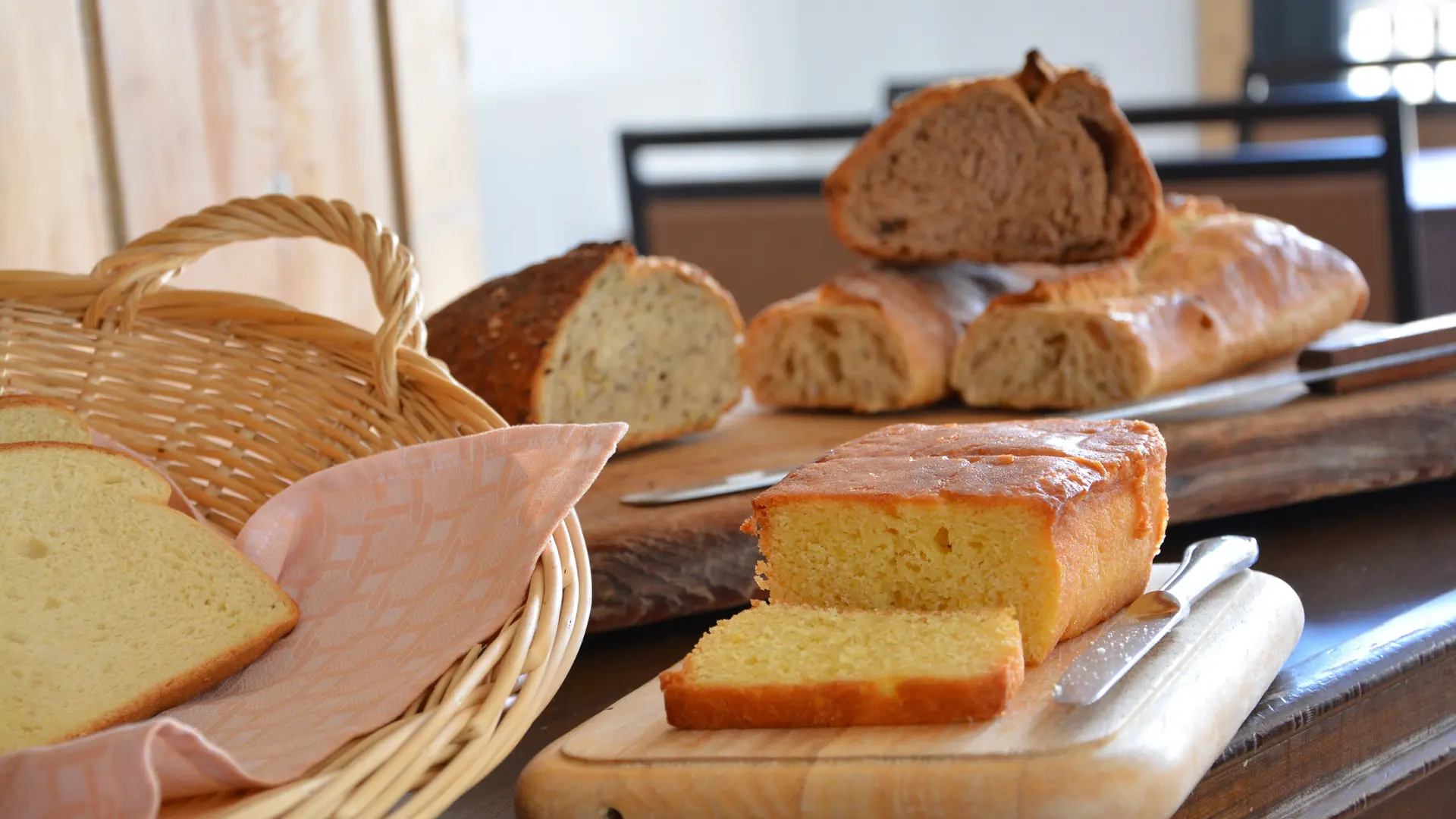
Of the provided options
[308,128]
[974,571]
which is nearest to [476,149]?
[308,128]

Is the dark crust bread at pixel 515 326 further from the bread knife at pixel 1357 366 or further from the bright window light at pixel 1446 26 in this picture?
the bright window light at pixel 1446 26

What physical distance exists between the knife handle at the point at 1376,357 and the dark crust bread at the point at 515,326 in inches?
28.9

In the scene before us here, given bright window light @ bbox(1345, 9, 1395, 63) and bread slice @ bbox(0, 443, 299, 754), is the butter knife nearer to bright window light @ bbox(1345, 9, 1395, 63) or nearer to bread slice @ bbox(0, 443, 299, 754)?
bread slice @ bbox(0, 443, 299, 754)

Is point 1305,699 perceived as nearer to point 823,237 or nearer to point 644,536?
point 644,536

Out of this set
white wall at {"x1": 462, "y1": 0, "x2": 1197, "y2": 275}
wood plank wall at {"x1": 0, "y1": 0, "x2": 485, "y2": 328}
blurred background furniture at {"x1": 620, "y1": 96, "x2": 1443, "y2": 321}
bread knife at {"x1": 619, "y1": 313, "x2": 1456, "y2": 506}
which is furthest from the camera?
white wall at {"x1": 462, "y1": 0, "x2": 1197, "y2": 275}

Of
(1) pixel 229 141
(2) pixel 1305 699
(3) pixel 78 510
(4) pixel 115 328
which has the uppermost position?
(1) pixel 229 141

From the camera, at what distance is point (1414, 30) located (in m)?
6.23

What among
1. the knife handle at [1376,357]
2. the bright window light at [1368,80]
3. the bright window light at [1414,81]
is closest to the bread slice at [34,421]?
the knife handle at [1376,357]

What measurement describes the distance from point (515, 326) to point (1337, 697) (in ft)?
2.90

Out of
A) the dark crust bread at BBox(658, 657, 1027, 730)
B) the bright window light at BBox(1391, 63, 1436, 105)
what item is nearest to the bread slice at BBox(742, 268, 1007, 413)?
the dark crust bread at BBox(658, 657, 1027, 730)

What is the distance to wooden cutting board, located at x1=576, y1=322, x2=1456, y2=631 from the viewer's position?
3.76 feet

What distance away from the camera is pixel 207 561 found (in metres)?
0.98

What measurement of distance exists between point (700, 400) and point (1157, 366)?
50 cm

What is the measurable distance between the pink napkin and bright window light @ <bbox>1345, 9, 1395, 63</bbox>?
6.27m
